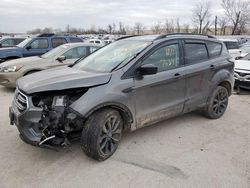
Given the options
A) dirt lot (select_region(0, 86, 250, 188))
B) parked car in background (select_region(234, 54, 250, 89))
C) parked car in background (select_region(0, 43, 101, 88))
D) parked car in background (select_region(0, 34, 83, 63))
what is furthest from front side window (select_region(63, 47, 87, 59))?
parked car in background (select_region(234, 54, 250, 89))

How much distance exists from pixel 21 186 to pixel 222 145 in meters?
3.00

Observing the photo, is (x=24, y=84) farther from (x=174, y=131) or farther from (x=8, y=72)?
(x=8, y=72)

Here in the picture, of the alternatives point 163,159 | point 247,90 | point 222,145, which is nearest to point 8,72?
point 163,159

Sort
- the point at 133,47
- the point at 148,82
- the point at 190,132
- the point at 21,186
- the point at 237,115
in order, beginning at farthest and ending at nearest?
the point at 237,115 < the point at 190,132 < the point at 133,47 < the point at 148,82 < the point at 21,186

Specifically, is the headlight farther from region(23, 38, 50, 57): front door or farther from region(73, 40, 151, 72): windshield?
region(73, 40, 151, 72): windshield

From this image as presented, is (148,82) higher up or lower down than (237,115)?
higher up

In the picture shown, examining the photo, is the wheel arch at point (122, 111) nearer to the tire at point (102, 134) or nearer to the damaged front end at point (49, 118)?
the tire at point (102, 134)

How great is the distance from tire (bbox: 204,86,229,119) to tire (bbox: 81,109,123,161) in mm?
2246

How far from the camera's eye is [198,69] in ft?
15.5

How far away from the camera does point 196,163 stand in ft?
11.7

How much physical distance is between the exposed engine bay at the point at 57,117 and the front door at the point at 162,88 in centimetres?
95

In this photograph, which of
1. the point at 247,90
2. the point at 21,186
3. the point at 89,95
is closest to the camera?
the point at 21,186

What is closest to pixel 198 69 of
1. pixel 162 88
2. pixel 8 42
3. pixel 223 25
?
pixel 162 88

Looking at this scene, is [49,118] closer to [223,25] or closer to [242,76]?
[242,76]
